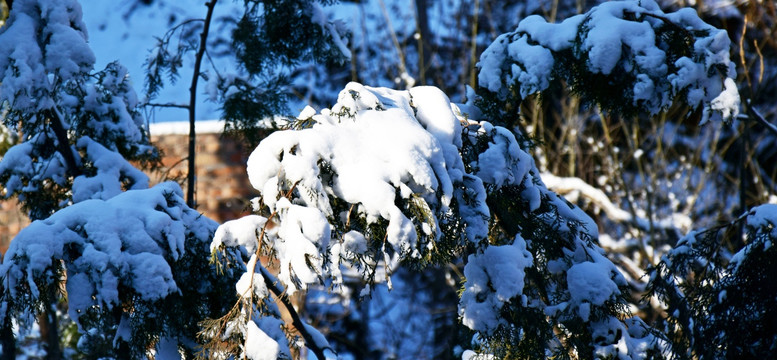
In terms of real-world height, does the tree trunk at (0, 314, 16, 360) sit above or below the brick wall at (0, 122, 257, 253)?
below

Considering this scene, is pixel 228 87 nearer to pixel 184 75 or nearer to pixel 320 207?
pixel 320 207

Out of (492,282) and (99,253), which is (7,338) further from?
(492,282)

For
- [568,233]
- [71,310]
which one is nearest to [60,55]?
[71,310]

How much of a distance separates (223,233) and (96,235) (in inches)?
21.1

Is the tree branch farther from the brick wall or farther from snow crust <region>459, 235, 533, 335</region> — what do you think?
the brick wall

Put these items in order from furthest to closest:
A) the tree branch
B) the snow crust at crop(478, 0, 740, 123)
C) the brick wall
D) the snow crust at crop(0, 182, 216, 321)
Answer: the brick wall
the tree branch
the snow crust at crop(478, 0, 740, 123)
the snow crust at crop(0, 182, 216, 321)

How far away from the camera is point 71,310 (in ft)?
5.90

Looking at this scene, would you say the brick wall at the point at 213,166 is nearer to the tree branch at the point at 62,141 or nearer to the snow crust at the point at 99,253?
the tree branch at the point at 62,141

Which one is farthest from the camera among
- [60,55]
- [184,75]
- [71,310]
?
[184,75]

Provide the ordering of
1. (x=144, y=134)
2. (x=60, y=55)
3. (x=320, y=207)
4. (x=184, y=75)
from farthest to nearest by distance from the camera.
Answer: (x=184, y=75) → (x=144, y=134) → (x=60, y=55) → (x=320, y=207)

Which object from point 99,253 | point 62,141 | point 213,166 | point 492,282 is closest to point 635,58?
point 492,282

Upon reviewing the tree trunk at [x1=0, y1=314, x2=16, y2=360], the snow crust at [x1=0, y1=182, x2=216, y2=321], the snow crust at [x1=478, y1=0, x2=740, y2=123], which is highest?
the snow crust at [x1=478, y1=0, x2=740, y2=123]

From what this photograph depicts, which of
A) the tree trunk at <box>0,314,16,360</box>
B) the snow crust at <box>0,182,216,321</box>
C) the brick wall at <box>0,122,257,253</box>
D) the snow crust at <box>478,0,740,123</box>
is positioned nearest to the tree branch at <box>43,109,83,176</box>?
the snow crust at <box>0,182,216,321</box>

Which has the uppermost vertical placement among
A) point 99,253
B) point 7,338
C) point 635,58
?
point 635,58
